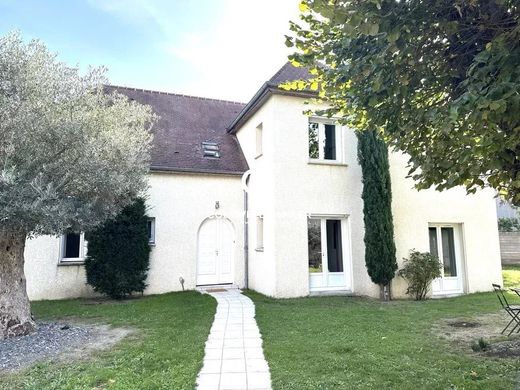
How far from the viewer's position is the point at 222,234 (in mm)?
14008

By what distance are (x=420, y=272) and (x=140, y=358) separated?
9.59m

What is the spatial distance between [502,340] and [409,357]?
2.51 meters

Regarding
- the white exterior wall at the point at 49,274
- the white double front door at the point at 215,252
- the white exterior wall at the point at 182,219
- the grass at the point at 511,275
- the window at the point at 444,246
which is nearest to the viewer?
the white exterior wall at the point at 49,274

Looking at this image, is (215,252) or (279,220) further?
(215,252)

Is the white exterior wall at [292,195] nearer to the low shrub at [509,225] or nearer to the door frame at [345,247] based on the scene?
the door frame at [345,247]

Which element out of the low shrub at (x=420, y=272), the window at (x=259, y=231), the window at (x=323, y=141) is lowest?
the low shrub at (x=420, y=272)

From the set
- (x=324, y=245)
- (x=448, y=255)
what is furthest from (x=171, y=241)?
(x=448, y=255)

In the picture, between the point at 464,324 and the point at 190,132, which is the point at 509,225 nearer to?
the point at 464,324

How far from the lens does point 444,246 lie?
13664mm

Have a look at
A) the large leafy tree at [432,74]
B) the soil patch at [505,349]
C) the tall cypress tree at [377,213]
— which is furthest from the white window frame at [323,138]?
the soil patch at [505,349]

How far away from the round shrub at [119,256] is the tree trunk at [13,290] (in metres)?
3.99

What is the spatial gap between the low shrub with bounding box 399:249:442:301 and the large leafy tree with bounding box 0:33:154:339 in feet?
30.9

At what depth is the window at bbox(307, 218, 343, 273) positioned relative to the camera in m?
12.2

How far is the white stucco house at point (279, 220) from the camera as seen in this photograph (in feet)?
39.3
